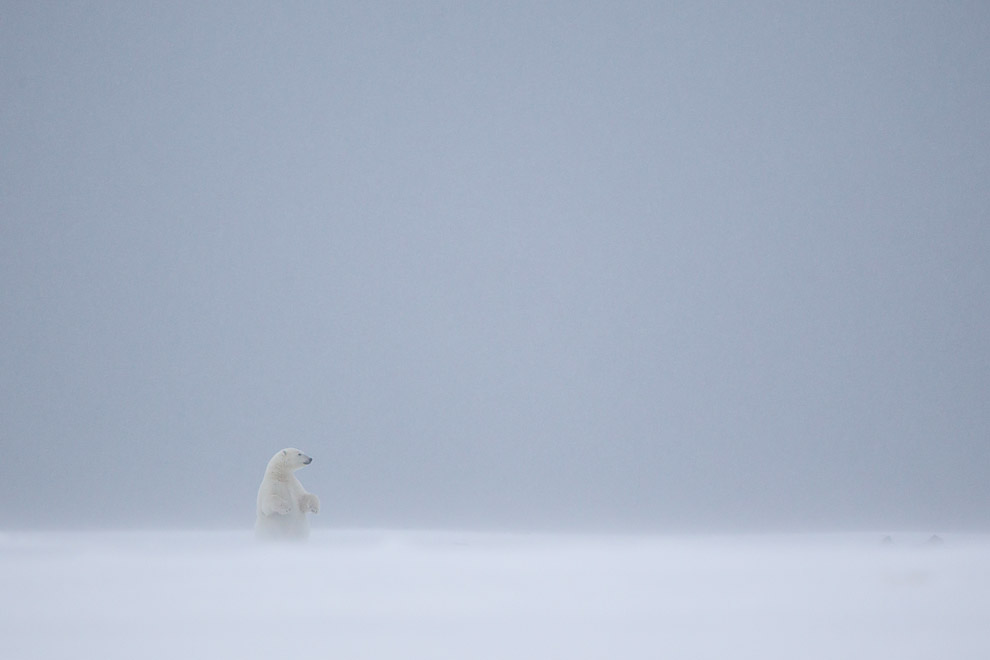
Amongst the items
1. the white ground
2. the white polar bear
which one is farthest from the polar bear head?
the white ground

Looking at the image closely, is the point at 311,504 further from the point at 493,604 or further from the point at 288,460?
the point at 493,604

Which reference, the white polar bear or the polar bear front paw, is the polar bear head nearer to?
the white polar bear

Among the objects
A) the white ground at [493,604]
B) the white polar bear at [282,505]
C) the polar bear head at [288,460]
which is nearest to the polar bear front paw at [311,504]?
the white polar bear at [282,505]

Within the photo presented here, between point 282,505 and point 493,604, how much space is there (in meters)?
2.30

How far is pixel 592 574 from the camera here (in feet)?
9.10

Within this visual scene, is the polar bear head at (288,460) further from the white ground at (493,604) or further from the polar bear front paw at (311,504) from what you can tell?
the white ground at (493,604)

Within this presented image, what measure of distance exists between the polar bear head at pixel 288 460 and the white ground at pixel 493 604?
1.23 m

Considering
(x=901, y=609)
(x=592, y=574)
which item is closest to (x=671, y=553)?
(x=592, y=574)

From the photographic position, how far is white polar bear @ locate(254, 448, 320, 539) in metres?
4.29

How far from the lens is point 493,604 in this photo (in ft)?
7.50

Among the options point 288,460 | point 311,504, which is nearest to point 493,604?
point 311,504

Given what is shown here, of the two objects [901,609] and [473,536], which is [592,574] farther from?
[473,536]

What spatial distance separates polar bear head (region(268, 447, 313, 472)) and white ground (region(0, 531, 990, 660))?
123 centimetres

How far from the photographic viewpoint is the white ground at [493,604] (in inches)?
74.8
